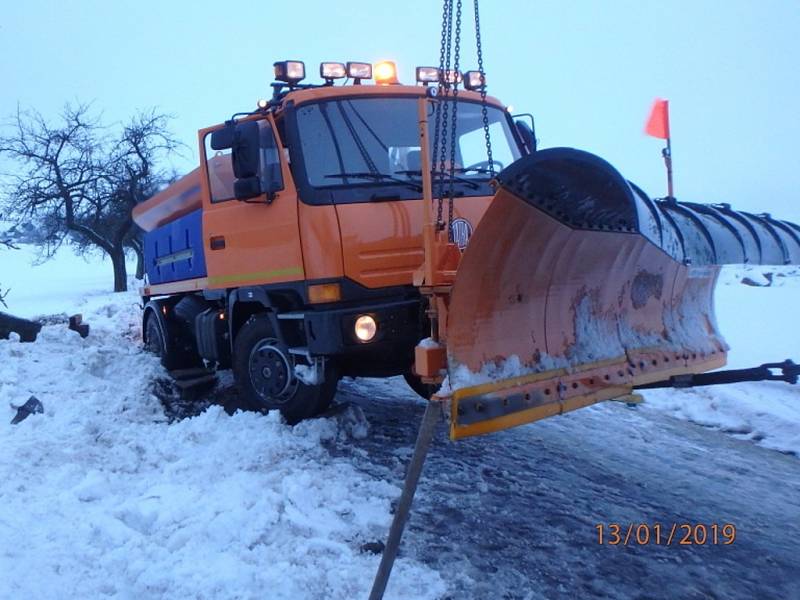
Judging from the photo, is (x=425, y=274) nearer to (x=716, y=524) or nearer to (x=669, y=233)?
(x=669, y=233)

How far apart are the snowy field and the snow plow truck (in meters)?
0.63

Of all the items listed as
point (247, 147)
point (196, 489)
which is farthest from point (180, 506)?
point (247, 147)

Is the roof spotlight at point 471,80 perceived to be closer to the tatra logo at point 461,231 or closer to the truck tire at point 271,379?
the tatra logo at point 461,231

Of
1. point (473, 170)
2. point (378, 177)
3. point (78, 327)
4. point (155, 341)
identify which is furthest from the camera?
point (78, 327)

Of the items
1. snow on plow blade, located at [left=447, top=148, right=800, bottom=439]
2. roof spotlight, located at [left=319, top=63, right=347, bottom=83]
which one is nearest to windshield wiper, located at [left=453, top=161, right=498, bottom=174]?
roof spotlight, located at [left=319, top=63, right=347, bottom=83]

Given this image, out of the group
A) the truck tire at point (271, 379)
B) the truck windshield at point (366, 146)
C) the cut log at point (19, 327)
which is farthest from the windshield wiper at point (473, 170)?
the cut log at point (19, 327)

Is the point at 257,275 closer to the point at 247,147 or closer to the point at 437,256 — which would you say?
the point at 247,147

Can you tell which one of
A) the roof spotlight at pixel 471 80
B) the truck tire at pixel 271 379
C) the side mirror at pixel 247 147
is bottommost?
the truck tire at pixel 271 379

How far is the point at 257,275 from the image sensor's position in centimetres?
542

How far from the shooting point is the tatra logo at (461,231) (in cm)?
457

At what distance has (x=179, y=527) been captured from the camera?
373 cm

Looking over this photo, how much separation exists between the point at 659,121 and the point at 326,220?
3810 mm

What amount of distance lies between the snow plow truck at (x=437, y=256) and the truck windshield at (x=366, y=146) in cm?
1

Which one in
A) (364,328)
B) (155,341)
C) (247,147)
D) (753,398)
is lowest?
(753,398)
